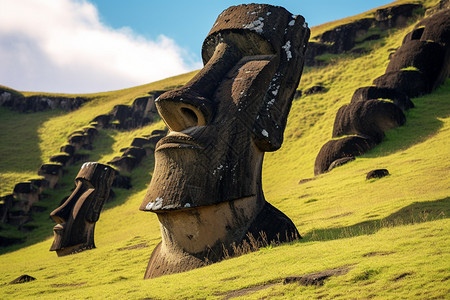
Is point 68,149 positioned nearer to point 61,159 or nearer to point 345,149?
point 61,159

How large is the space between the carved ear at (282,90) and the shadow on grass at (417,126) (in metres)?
10.8

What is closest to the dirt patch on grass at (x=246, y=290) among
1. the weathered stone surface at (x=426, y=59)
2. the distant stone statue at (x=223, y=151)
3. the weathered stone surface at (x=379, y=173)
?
the distant stone statue at (x=223, y=151)

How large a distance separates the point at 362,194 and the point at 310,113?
1997 centimetres

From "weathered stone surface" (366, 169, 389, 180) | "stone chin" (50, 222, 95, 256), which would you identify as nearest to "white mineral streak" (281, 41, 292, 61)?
"weathered stone surface" (366, 169, 389, 180)

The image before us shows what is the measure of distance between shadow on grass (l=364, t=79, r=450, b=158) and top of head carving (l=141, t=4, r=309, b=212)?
1109 cm

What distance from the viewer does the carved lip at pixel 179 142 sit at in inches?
248

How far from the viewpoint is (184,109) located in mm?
6629

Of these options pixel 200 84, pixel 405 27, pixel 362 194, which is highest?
pixel 405 27

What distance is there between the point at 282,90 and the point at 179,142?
6.59 feet

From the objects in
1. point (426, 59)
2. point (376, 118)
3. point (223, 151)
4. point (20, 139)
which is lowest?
point (376, 118)

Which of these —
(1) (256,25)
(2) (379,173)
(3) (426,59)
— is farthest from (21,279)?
(3) (426,59)

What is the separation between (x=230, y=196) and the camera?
6.22m

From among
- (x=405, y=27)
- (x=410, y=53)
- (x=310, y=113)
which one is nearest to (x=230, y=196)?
(x=410, y=53)

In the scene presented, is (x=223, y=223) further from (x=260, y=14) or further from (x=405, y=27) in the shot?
(x=405, y=27)
